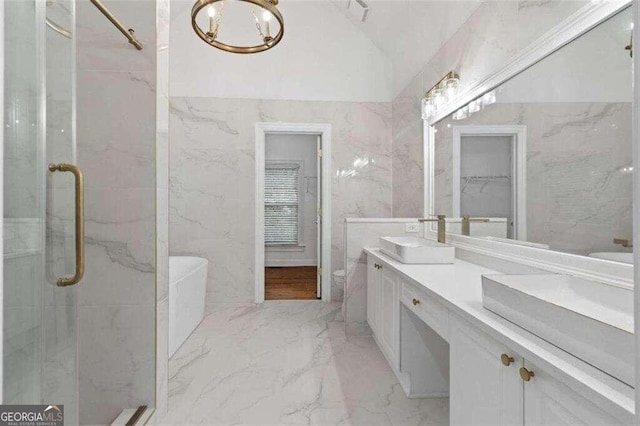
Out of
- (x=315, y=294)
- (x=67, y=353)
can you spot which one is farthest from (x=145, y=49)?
(x=315, y=294)

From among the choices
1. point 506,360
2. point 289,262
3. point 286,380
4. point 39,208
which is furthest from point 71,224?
point 289,262

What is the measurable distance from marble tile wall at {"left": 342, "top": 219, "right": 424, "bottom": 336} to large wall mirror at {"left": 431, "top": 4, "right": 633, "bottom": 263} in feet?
2.50

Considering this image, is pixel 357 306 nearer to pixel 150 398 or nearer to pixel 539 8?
pixel 150 398

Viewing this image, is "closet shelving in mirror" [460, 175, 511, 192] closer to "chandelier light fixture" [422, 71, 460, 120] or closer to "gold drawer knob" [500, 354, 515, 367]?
"chandelier light fixture" [422, 71, 460, 120]

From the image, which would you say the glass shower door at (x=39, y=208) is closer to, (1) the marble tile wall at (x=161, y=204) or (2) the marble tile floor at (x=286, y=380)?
(1) the marble tile wall at (x=161, y=204)

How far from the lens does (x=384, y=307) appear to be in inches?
89.2

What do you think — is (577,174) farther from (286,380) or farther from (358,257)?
(286,380)

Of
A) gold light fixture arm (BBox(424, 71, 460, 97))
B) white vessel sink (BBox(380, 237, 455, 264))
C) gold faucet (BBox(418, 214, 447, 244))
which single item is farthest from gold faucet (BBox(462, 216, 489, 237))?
gold light fixture arm (BBox(424, 71, 460, 97))

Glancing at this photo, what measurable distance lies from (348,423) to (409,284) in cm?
80

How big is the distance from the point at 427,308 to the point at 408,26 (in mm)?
2904

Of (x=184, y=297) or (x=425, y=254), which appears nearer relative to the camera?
(x=425, y=254)

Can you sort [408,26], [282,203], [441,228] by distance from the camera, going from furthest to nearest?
1. [282,203]
2. [408,26]
3. [441,228]

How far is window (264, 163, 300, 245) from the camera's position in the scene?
6.30 meters

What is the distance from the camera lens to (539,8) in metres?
1.63
